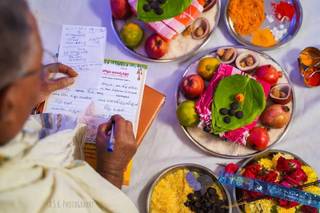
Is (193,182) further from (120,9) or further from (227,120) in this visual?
(120,9)

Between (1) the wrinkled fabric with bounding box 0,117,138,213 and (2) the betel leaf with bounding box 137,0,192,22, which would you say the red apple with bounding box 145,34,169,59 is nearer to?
(2) the betel leaf with bounding box 137,0,192,22

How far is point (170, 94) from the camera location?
1086 millimetres

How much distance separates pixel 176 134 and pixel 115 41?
0.34m

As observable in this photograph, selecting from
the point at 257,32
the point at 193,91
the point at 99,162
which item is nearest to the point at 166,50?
the point at 193,91

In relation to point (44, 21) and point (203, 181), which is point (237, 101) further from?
point (44, 21)

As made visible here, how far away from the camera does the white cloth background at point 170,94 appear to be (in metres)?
1.02

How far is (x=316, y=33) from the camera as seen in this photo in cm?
111

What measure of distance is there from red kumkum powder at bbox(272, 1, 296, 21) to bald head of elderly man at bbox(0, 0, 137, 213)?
556mm

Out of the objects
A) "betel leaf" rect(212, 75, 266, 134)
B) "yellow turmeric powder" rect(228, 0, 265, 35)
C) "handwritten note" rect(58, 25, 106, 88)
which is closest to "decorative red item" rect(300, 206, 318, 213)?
"betel leaf" rect(212, 75, 266, 134)

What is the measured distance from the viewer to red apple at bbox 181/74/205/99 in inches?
39.9

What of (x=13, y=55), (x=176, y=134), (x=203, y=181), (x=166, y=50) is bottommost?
(x=203, y=181)

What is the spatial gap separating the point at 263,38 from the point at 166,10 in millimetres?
293

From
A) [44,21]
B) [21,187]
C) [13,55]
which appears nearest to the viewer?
[13,55]

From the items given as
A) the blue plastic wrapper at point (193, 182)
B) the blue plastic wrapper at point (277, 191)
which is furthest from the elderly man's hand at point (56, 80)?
the blue plastic wrapper at point (277, 191)
